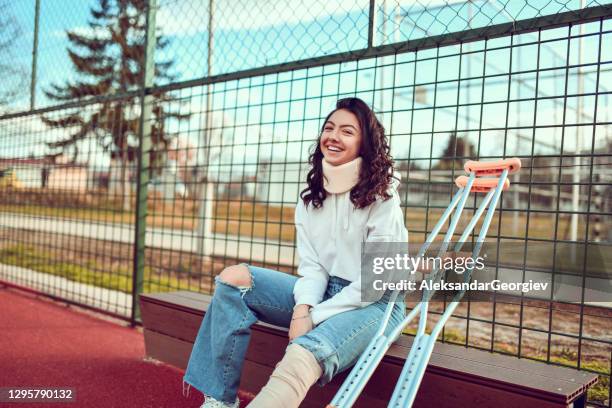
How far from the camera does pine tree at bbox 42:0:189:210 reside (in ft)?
13.7

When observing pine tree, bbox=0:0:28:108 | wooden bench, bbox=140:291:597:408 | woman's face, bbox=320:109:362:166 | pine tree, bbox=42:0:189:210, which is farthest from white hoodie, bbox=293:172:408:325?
pine tree, bbox=0:0:28:108

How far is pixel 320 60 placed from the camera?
2.98 m

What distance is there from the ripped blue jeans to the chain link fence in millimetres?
646

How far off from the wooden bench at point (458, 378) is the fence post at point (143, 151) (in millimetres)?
1417

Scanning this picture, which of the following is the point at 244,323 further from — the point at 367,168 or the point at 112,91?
the point at 112,91

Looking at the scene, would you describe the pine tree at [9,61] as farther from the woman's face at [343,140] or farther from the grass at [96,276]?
A: the woman's face at [343,140]

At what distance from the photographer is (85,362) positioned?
3.10 meters

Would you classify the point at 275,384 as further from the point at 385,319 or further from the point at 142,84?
the point at 142,84

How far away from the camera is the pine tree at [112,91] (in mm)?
4188

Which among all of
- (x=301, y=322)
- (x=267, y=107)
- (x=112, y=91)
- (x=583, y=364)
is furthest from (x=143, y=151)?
(x=583, y=364)

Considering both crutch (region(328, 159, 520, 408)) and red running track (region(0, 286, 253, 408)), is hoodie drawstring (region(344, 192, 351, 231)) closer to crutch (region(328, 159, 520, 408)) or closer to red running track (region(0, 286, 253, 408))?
crutch (region(328, 159, 520, 408))

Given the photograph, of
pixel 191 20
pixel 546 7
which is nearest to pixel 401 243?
pixel 546 7

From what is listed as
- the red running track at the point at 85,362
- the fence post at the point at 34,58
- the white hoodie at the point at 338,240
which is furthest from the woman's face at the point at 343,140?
the fence post at the point at 34,58

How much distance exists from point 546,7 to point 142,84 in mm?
2791
